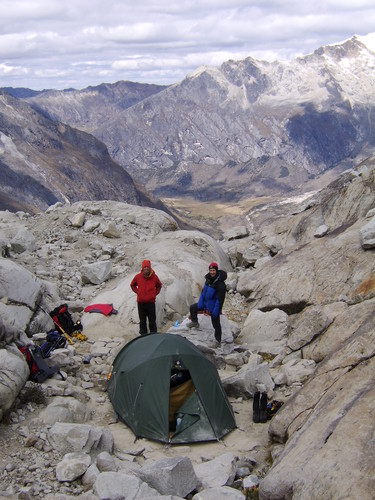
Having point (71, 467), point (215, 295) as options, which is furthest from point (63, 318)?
point (71, 467)

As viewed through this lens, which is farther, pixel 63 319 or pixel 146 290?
pixel 63 319

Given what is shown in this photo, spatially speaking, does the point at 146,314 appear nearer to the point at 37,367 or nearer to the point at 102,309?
the point at 102,309

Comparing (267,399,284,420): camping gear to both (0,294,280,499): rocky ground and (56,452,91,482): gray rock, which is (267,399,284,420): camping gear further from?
(56,452,91,482): gray rock

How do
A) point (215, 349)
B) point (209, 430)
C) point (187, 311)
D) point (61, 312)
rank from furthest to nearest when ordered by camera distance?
point (187, 311)
point (61, 312)
point (215, 349)
point (209, 430)

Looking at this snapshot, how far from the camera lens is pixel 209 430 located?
445 inches

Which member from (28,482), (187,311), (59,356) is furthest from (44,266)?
(28,482)

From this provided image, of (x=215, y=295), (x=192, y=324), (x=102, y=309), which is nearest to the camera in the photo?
(x=215, y=295)

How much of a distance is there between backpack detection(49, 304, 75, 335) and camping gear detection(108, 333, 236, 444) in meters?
4.46

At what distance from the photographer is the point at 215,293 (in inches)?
586

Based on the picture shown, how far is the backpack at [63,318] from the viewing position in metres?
16.6

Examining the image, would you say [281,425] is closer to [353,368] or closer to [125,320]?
[353,368]

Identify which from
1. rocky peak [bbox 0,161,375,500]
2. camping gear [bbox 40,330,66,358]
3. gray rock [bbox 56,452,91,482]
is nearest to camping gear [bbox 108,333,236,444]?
rocky peak [bbox 0,161,375,500]

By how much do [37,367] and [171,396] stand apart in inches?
129

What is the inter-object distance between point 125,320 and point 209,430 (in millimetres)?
6560
